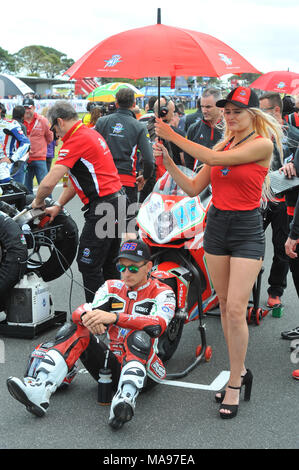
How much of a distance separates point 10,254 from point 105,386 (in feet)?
5.56

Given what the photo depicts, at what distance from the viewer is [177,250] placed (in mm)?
4699

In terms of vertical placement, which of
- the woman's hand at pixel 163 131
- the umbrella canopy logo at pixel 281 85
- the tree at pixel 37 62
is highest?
the woman's hand at pixel 163 131

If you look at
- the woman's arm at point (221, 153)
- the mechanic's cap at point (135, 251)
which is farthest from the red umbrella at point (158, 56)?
the mechanic's cap at point (135, 251)

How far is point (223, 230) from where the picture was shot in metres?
3.84

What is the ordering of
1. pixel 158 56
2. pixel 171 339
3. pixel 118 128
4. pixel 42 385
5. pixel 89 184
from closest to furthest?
pixel 42 385, pixel 158 56, pixel 171 339, pixel 89 184, pixel 118 128

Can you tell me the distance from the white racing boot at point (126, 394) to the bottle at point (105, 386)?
0.24 metres

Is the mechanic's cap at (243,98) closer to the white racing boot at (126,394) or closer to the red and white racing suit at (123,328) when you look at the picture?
the red and white racing suit at (123,328)

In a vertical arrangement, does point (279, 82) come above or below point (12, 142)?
above

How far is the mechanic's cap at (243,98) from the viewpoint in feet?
12.1

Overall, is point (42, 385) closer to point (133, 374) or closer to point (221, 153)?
point (133, 374)

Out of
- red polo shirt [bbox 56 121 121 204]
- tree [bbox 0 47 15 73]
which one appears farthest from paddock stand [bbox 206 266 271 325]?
tree [bbox 0 47 15 73]

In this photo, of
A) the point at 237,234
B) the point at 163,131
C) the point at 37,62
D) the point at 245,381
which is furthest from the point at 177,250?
the point at 37,62

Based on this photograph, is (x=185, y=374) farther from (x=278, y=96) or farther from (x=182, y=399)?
(x=278, y=96)
